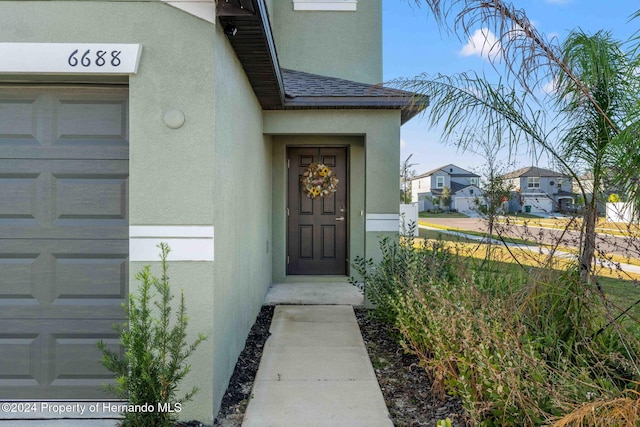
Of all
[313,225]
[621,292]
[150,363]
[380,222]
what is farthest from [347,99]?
[621,292]

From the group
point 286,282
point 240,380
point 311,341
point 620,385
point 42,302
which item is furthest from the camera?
point 286,282

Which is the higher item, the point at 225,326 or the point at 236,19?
the point at 236,19

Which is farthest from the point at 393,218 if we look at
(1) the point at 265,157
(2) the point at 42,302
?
(2) the point at 42,302

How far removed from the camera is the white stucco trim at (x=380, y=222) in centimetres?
631

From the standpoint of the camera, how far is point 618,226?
324 cm

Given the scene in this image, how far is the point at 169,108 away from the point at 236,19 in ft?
2.77

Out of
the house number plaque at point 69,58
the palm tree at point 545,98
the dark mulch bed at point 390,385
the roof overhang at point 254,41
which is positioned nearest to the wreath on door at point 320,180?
the roof overhang at point 254,41

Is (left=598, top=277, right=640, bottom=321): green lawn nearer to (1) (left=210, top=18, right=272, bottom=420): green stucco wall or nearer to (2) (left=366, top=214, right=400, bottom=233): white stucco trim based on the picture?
(2) (left=366, top=214, right=400, bottom=233): white stucco trim

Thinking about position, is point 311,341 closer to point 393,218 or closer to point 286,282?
point 393,218

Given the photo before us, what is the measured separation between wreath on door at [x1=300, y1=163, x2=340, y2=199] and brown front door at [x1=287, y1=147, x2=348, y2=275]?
0.39ft

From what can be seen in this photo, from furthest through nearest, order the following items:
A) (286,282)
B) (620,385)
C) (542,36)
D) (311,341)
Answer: (286,282)
(311,341)
(542,36)
(620,385)

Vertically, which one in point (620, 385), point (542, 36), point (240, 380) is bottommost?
point (240, 380)

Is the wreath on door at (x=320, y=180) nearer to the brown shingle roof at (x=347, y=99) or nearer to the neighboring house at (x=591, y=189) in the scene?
the brown shingle roof at (x=347, y=99)

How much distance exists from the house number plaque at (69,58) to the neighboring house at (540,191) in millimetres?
3659
